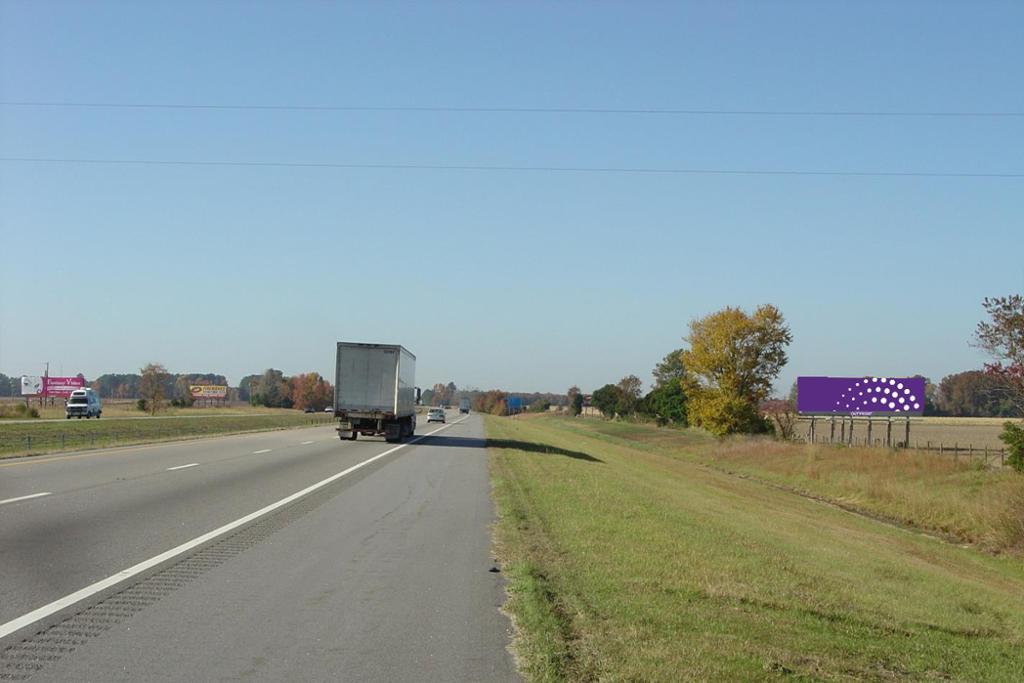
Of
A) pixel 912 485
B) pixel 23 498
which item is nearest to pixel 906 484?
pixel 912 485

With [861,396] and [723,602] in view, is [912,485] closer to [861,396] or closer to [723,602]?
[861,396]

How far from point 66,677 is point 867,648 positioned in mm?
6110

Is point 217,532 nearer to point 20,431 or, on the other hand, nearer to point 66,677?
point 66,677

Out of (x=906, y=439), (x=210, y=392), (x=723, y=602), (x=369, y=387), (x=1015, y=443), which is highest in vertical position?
(x=369, y=387)

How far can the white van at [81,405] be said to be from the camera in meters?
78.6

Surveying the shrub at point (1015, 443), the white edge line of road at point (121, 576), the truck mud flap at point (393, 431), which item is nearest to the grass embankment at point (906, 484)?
the shrub at point (1015, 443)

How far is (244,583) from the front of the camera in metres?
9.52

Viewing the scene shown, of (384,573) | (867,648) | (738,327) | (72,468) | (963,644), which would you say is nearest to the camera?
(867,648)

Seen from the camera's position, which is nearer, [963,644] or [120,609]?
[120,609]

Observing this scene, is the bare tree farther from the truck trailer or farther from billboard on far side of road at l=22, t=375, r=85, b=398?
the truck trailer

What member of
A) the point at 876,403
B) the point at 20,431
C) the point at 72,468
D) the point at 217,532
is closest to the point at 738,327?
the point at 876,403

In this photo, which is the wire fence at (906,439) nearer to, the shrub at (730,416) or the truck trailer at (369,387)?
the shrub at (730,416)

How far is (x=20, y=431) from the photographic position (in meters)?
49.7

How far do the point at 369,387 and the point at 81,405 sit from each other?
48407 mm
